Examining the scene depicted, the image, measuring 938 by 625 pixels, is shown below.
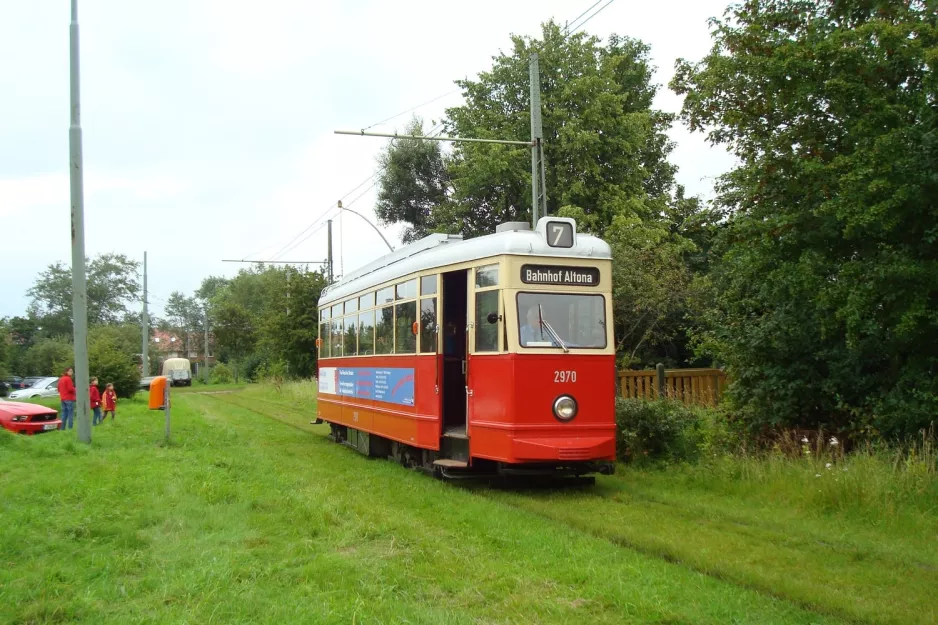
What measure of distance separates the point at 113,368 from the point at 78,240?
58.1 ft

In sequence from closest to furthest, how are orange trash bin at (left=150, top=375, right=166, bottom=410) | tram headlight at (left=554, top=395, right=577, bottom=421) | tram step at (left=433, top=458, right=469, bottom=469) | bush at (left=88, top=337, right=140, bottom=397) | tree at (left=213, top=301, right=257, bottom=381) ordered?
tram headlight at (left=554, top=395, right=577, bottom=421)
tram step at (left=433, top=458, right=469, bottom=469)
orange trash bin at (left=150, top=375, right=166, bottom=410)
bush at (left=88, top=337, right=140, bottom=397)
tree at (left=213, top=301, right=257, bottom=381)

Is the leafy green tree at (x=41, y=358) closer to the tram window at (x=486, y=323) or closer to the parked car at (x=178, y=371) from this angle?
the parked car at (x=178, y=371)

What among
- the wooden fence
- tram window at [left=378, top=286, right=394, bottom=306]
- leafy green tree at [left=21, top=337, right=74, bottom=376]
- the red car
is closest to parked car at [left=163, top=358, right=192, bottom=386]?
leafy green tree at [left=21, top=337, right=74, bottom=376]

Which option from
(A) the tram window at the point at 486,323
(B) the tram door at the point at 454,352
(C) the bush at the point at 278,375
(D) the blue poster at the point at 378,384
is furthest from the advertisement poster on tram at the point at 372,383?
(C) the bush at the point at 278,375

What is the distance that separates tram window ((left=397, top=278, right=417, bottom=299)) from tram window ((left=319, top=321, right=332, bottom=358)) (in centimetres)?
548

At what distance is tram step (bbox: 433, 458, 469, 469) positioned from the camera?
1097 cm

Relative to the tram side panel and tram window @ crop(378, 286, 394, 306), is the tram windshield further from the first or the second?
tram window @ crop(378, 286, 394, 306)

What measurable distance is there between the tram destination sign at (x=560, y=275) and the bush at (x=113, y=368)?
79.2 ft

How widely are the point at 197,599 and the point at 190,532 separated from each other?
2.23 metres

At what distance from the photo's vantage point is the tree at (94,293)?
87125 mm

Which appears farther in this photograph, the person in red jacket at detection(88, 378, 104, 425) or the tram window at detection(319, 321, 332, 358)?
the person in red jacket at detection(88, 378, 104, 425)

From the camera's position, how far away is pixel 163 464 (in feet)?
40.6

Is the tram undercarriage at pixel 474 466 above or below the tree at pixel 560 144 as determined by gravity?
below

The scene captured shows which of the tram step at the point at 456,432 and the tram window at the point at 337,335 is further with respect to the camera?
the tram window at the point at 337,335
